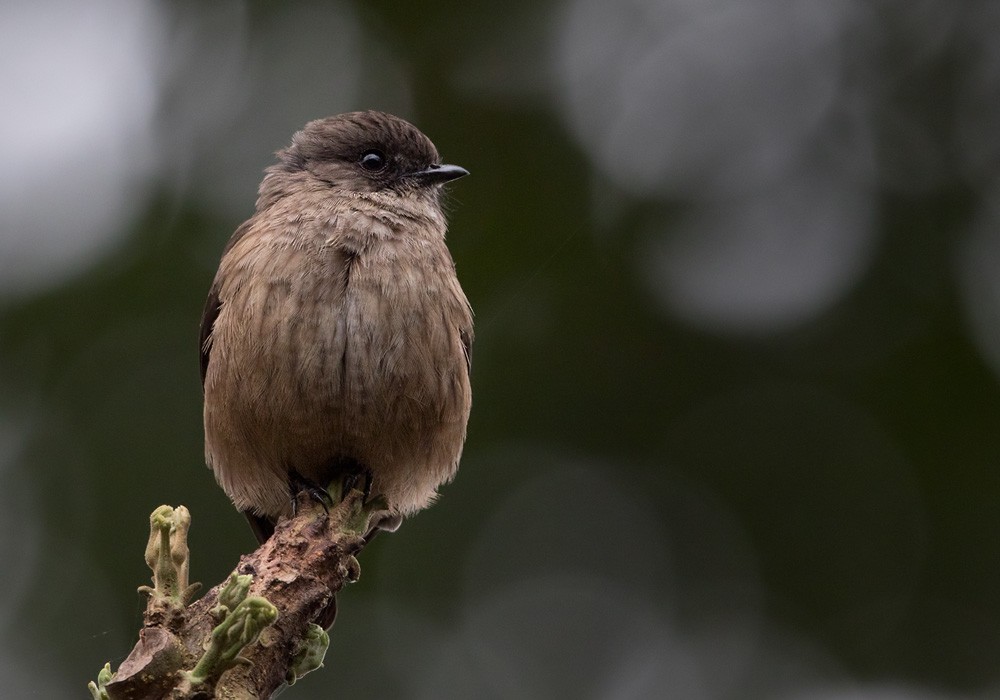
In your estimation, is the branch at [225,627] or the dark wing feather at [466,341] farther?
the dark wing feather at [466,341]

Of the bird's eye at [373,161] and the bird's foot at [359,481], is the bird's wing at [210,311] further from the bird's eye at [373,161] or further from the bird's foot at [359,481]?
the bird's foot at [359,481]

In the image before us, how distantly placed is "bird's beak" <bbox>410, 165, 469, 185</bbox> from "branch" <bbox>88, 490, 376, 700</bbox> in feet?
9.03

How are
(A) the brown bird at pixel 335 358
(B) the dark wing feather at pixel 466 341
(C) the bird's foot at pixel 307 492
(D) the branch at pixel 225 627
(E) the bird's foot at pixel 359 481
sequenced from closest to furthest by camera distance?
(D) the branch at pixel 225 627 < (C) the bird's foot at pixel 307 492 < (E) the bird's foot at pixel 359 481 < (A) the brown bird at pixel 335 358 < (B) the dark wing feather at pixel 466 341

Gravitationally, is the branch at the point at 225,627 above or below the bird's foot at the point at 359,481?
above

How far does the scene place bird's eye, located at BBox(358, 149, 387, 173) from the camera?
593 centimetres

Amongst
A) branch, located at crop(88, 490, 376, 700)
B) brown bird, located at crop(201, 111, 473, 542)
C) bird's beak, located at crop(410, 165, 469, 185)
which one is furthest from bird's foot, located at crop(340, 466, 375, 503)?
bird's beak, located at crop(410, 165, 469, 185)

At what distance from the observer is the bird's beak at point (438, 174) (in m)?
5.97

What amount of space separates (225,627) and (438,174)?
342cm

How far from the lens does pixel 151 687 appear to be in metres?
2.96

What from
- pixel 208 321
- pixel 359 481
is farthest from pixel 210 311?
pixel 359 481

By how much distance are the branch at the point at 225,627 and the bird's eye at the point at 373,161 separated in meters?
2.73

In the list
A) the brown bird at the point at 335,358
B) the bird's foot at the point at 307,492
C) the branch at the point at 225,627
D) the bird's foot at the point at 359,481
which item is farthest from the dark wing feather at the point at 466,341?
the branch at the point at 225,627

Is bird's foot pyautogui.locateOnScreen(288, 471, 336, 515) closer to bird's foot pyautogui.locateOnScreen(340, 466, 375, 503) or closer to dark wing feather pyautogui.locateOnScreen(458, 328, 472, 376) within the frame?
bird's foot pyautogui.locateOnScreen(340, 466, 375, 503)

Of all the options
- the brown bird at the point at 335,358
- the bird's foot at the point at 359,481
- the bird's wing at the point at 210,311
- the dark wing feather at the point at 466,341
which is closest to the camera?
the bird's foot at the point at 359,481
